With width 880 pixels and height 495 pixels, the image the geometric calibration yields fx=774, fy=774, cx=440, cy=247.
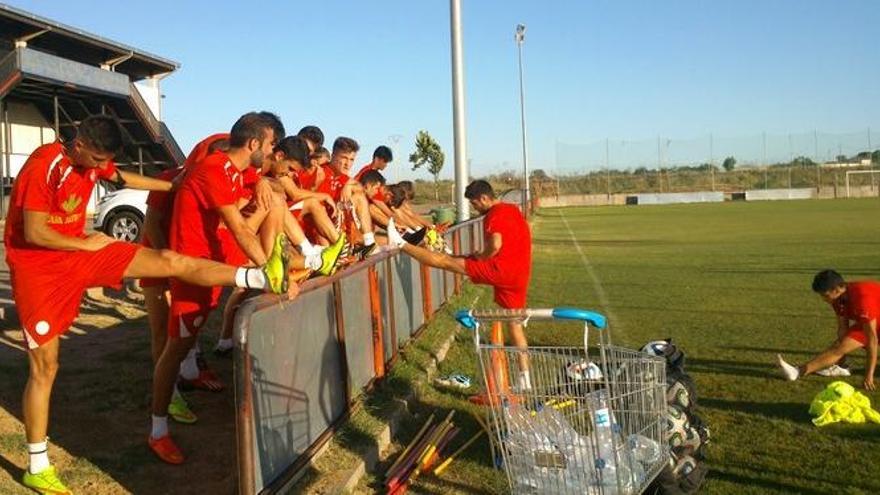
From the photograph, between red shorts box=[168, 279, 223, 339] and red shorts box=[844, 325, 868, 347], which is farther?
red shorts box=[844, 325, 868, 347]

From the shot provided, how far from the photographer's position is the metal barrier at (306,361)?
3.72 metres

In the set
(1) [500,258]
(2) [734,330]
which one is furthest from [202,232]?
(2) [734,330]

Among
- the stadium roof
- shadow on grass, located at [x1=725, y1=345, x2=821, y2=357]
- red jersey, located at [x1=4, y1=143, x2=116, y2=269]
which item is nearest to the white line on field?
shadow on grass, located at [x1=725, y1=345, x2=821, y2=357]

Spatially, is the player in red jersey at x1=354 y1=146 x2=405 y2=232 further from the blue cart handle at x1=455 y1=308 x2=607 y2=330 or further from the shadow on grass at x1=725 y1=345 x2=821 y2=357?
the blue cart handle at x1=455 y1=308 x2=607 y2=330

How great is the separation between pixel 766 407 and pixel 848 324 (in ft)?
→ 4.68

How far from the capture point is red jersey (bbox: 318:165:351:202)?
7.87 m

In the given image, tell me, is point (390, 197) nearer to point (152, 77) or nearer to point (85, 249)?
point (85, 249)

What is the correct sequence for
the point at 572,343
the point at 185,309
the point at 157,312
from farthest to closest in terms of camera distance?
1. the point at 572,343
2. the point at 157,312
3. the point at 185,309

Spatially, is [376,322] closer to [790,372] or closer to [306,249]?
[306,249]

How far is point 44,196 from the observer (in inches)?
156

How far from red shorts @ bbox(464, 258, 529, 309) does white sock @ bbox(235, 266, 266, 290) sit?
218 centimetres

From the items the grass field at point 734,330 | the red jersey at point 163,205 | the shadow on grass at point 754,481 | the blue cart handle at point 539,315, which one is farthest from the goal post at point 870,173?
the blue cart handle at point 539,315

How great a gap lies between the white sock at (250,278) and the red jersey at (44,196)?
89 centimetres

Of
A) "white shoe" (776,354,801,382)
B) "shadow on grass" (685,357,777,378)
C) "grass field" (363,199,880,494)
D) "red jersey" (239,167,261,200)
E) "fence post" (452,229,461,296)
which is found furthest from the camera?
"fence post" (452,229,461,296)
